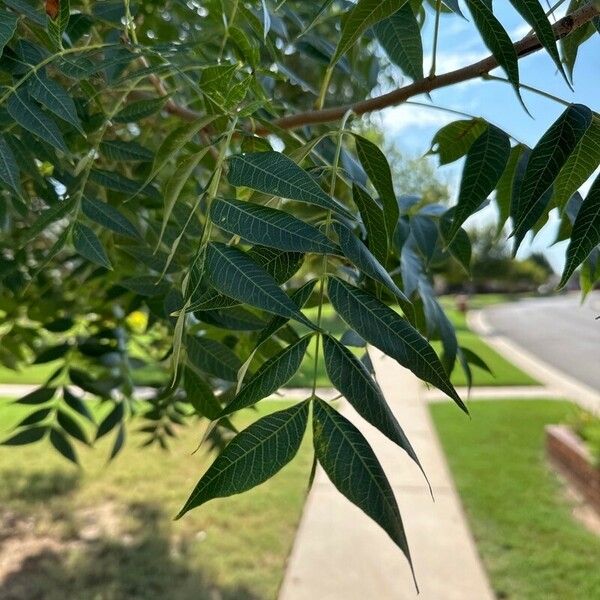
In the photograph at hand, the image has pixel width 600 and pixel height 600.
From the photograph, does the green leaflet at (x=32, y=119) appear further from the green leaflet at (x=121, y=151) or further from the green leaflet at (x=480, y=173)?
the green leaflet at (x=480, y=173)

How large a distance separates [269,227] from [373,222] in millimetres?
200

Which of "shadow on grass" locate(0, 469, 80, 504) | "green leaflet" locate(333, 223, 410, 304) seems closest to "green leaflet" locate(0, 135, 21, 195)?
"green leaflet" locate(333, 223, 410, 304)

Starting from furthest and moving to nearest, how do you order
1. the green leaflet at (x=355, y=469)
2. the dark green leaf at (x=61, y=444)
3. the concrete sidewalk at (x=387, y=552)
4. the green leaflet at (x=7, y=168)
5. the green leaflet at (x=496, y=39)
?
the concrete sidewalk at (x=387, y=552) < the dark green leaf at (x=61, y=444) < the green leaflet at (x=7, y=168) < the green leaflet at (x=496, y=39) < the green leaflet at (x=355, y=469)

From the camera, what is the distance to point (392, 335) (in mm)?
654

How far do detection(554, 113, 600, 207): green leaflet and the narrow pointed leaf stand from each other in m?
0.13

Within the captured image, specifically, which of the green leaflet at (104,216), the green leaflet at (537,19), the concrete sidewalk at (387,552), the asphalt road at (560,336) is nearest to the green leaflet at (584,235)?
the green leaflet at (537,19)

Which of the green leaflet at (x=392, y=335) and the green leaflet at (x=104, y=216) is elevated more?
the green leaflet at (x=104, y=216)

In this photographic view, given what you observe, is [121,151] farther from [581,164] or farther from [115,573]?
[115,573]

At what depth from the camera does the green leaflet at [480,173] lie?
0.84 metres

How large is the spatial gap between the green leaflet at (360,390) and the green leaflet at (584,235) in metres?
0.23

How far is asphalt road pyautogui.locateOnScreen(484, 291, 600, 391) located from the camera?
13.2 m

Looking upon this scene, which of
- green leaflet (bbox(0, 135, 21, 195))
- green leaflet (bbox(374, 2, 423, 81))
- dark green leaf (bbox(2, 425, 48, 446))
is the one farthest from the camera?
dark green leaf (bbox(2, 425, 48, 446))

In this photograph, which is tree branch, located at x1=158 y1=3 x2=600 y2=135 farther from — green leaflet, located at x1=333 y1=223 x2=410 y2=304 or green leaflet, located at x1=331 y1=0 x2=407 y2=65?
green leaflet, located at x1=333 y1=223 x2=410 y2=304

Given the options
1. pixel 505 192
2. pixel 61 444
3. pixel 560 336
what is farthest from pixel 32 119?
pixel 560 336
